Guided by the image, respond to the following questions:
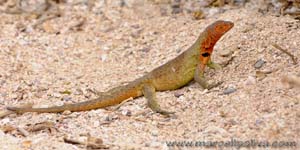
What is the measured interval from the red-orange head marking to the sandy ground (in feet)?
0.82

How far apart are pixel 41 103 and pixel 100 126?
124 cm

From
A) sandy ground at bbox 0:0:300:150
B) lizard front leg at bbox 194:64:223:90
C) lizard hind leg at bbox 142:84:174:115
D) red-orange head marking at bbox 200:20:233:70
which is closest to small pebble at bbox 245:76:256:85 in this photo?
sandy ground at bbox 0:0:300:150

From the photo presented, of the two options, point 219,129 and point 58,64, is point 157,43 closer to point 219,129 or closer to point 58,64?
point 58,64

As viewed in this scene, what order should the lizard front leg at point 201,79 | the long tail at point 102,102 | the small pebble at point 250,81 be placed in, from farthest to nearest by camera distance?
1. the lizard front leg at point 201,79
2. the long tail at point 102,102
3. the small pebble at point 250,81

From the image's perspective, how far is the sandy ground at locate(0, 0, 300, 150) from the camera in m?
6.44

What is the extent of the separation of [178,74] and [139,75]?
969mm

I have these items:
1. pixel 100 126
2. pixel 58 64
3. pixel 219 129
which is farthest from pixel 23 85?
pixel 219 129

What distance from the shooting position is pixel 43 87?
27.9 feet

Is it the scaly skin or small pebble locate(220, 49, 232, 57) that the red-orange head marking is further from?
small pebble locate(220, 49, 232, 57)

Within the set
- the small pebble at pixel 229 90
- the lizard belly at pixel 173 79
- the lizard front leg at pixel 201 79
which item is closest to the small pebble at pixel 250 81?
the small pebble at pixel 229 90

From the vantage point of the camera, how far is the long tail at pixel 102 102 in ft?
24.3

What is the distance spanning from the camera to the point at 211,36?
7766 mm

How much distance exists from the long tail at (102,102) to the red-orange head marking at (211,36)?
0.83 m

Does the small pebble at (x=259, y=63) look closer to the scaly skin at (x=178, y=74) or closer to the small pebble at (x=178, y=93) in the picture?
the scaly skin at (x=178, y=74)
